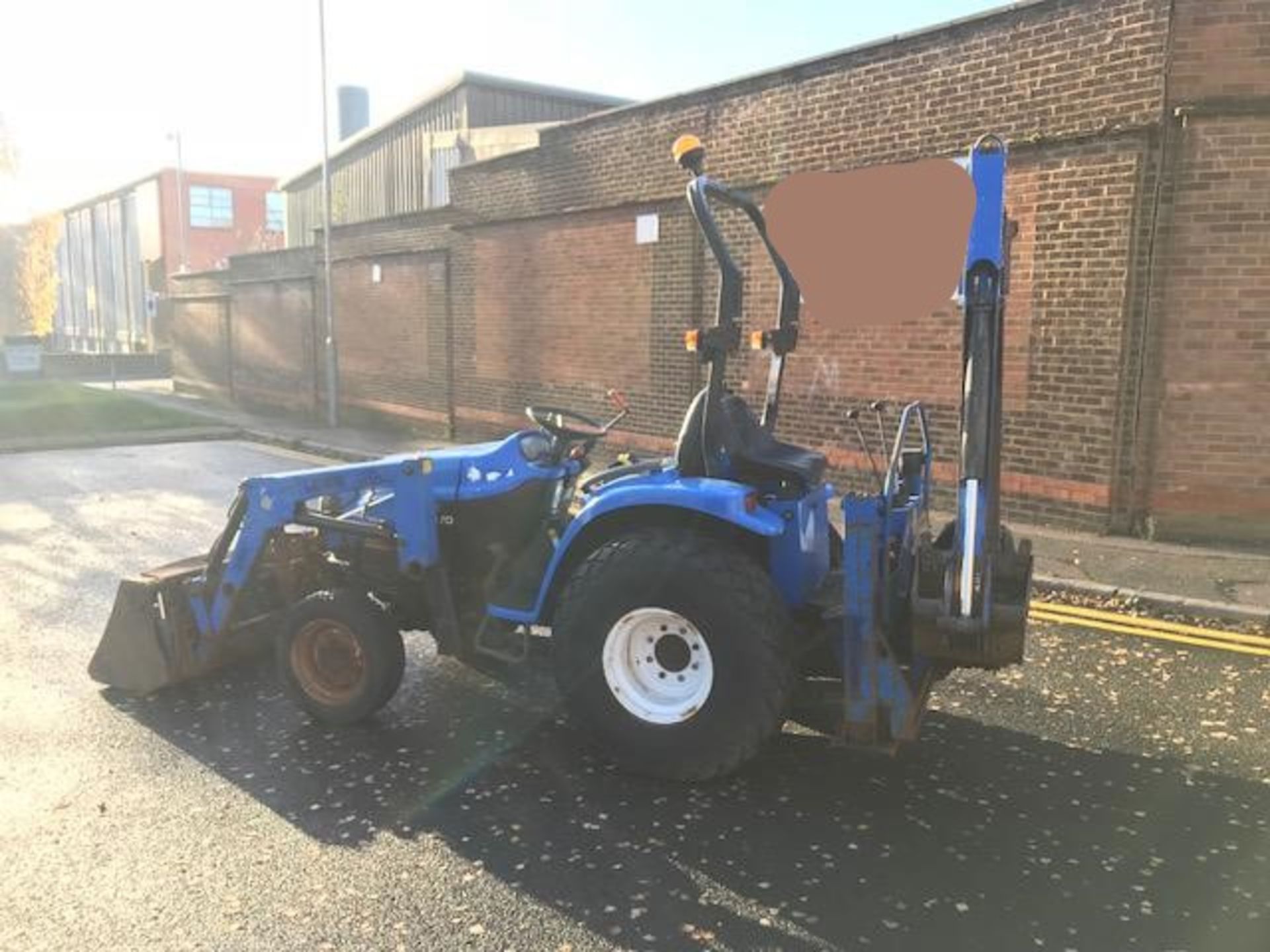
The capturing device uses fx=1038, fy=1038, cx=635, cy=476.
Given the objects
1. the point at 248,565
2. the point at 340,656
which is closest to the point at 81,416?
the point at 248,565

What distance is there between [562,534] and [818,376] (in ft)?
21.9

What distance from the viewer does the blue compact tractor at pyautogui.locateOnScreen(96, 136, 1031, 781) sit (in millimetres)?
3637

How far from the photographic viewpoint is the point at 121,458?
14.9 metres

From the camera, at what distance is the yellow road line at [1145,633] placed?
5.97 m

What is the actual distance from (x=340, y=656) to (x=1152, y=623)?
16.3 feet

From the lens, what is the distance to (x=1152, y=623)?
655cm

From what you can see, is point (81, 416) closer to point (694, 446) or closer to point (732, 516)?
point (694, 446)

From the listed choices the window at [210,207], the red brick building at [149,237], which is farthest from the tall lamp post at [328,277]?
the window at [210,207]

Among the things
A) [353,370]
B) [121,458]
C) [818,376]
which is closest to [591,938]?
[818,376]

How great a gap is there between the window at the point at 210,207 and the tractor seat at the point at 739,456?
54112mm

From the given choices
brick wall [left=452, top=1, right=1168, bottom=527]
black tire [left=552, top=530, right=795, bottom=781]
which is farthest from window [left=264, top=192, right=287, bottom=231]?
black tire [left=552, top=530, right=795, bottom=781]

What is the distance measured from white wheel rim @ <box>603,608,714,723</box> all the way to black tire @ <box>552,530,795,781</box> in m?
0.03

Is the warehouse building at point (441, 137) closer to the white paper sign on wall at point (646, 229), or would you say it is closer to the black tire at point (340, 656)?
the white paper sign on wall at point (646, 229)

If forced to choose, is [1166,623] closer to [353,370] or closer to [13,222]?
[353,370]
